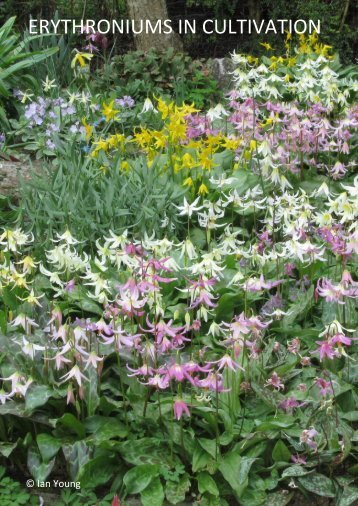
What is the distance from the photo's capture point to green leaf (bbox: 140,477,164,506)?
9.01ft

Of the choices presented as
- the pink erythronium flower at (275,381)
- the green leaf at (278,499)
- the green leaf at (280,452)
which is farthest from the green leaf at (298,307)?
the green leaf at (278,499)

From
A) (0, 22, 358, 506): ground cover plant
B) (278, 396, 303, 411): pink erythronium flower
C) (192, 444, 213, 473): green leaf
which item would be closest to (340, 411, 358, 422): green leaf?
(0, 22, 358, 506): ground cover plant

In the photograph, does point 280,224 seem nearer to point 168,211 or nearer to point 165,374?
point 168,211

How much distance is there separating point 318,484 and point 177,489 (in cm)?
48

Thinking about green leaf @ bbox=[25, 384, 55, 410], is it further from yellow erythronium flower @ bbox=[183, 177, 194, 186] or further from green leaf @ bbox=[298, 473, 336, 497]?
yellow erythronium flower @ bbox=[183, 177, 194, 186]

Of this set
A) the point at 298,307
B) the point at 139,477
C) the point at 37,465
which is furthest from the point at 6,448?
the point at 298,307

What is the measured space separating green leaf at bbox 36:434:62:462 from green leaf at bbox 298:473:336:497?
849 mm

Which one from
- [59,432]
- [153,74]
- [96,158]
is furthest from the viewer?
[153,74]

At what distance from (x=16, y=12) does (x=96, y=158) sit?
14.2ft

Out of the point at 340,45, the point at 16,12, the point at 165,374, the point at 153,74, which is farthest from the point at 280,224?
the point at 16,12

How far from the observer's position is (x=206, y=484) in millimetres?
2791

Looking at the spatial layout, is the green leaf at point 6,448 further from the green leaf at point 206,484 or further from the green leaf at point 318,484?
the green leaf at point 318,484

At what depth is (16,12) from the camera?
834cm

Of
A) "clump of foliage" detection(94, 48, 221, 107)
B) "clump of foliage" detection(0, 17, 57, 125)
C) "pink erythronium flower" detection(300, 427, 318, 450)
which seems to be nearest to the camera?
"pink erythronium flower" detection(300, 427, 318, 450)
